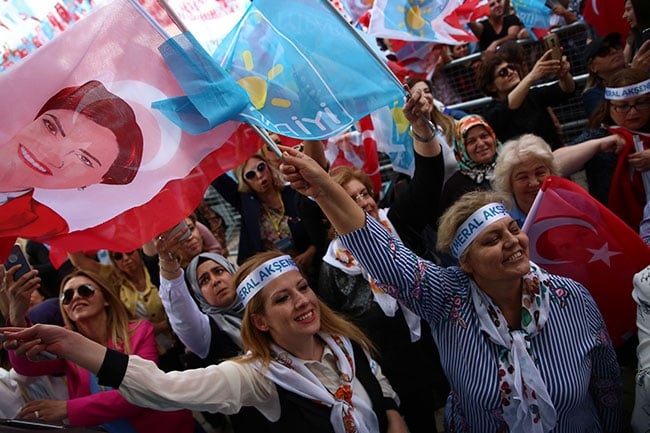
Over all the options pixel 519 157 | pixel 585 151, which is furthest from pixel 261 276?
pixel 585 151

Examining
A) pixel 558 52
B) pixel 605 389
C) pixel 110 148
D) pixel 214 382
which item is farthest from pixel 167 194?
pixel 558 52

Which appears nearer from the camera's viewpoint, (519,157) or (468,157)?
(519,157)

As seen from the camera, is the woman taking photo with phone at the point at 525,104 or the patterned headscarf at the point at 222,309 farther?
the woman taking photo with phone at the point at 525,104

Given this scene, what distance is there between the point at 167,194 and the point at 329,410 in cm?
110

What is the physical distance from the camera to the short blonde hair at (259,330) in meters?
2.35

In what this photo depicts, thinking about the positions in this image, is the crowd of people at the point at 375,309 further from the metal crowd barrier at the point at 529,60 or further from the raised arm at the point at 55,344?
the metal crowd barrier at the point at 529,60

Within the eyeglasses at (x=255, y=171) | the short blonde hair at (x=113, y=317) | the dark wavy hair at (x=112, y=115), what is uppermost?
the dark wavy hair at (x=112, y=115)

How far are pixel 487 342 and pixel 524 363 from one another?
15 centimetres

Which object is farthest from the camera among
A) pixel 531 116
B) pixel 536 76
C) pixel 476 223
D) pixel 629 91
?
pixel 531 116

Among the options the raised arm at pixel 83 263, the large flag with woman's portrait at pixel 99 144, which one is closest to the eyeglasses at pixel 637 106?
the large flag with woman's portrait at pixel 99 144

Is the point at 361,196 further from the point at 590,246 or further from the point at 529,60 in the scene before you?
the point at 529,60

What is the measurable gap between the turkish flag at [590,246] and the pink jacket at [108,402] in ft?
6.50

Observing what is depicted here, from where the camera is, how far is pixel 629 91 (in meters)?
2.96

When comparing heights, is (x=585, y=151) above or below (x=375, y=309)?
below
